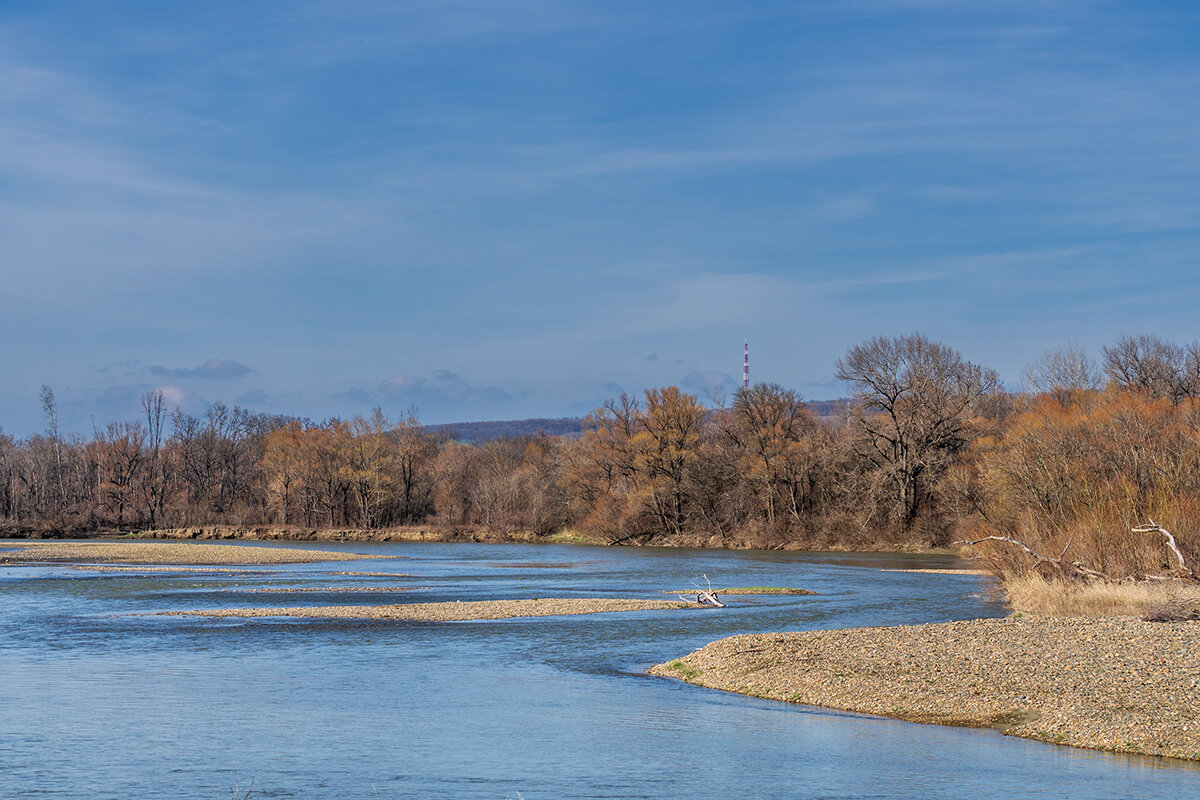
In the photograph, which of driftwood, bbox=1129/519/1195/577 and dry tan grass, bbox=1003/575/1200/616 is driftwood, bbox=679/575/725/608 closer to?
dry tan grass, bbox=1003/575/1200/616

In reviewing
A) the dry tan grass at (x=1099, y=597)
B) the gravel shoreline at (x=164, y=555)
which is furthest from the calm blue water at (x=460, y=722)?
the gravel shoreline at (x=164, y=555)

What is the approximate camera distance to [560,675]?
26.5 meters

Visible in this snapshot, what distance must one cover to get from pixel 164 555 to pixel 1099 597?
61.6 m

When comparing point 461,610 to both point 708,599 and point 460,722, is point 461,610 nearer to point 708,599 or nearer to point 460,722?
point 708,599

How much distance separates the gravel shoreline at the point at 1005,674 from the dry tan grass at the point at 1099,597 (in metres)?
1.71

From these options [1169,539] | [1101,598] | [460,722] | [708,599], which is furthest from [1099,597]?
[460,722]

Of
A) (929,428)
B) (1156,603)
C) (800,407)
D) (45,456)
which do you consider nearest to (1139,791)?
(1156,603)

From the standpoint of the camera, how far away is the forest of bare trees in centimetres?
4566

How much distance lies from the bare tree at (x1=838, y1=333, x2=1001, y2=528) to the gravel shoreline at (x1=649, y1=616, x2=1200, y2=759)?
54.0 m

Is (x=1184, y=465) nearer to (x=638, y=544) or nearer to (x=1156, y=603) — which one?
(x=1156, y=603)

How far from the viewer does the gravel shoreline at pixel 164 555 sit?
238ft

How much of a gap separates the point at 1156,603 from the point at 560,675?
1573 centimetres

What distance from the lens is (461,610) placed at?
40.4m

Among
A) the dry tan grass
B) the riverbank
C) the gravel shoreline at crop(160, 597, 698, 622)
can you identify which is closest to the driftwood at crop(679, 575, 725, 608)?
the gravel shoreline at crop(160, 597, 698, 622)
